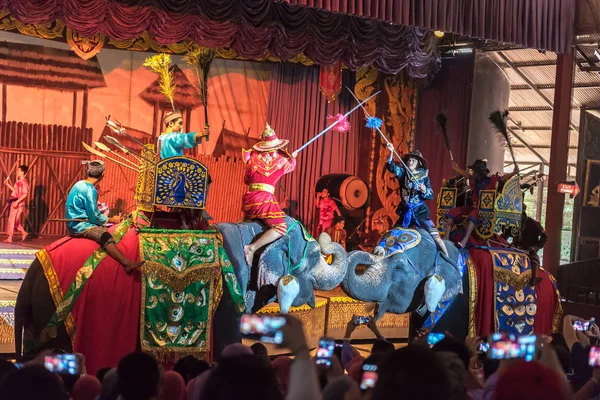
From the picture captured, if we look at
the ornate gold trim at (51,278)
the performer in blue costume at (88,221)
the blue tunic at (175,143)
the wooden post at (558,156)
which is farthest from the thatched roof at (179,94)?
the ornate gold trim at (51,278)

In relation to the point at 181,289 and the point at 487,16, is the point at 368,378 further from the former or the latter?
the point at 487,16

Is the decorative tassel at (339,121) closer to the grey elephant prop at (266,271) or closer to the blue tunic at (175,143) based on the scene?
the grey elephant prop at (266,271)

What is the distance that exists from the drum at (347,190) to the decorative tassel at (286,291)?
462 cm

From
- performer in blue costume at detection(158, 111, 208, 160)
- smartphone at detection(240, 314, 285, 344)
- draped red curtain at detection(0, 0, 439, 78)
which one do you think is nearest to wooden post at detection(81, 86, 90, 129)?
draped red curtain at detection(0, 0, 439, 78)

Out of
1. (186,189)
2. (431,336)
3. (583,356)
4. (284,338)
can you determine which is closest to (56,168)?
(186,189)

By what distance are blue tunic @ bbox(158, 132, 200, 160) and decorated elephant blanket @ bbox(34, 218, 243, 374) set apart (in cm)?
59

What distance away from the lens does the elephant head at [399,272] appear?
Result: 6965 mm

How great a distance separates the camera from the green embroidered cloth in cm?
629

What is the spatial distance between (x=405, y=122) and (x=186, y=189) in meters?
6.45

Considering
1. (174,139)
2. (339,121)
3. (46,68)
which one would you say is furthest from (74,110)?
(174,139)

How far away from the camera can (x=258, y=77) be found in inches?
497

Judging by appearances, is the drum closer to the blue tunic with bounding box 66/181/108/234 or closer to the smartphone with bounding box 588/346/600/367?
the blue tunic with bounding box 66/181/108/234

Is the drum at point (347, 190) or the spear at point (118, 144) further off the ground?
the spear at point (118, 144)

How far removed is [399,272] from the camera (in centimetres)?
709
